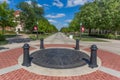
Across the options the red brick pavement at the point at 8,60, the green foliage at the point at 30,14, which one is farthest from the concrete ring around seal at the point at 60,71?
the green foliage at the point at 30,14

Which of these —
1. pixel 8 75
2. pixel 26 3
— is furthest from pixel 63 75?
pixel 26 3

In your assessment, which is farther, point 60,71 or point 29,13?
point 29,13

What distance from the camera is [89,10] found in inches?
1475

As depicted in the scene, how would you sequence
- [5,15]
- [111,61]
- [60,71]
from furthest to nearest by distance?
[5,15] < [111,61] < [60,71]

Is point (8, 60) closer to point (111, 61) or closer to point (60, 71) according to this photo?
point (60, 71)

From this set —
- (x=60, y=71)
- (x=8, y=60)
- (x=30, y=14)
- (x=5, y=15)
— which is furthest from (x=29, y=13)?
(x=60, y=71)

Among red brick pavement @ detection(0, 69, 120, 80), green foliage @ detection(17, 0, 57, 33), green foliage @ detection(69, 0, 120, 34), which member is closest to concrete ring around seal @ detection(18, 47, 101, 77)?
red brick pavement @ detection(0, 69, 120, 80)

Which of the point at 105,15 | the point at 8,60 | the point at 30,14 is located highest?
the point at 30,14

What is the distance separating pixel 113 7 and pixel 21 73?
2919 centimetres

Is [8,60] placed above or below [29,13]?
below

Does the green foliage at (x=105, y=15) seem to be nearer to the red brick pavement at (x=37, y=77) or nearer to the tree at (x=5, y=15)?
the tree at (x=5, y=15)

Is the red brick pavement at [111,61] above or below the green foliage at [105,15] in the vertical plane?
below

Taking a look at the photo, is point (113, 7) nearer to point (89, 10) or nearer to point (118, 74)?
point (89, 10)

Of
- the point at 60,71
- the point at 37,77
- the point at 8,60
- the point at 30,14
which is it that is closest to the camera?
Answer: the point at 37,77
